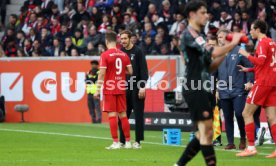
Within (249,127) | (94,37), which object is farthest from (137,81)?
(94,37)

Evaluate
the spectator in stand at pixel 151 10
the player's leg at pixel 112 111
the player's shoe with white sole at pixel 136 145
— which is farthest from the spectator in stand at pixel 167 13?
the player's leg at pixel 112 111

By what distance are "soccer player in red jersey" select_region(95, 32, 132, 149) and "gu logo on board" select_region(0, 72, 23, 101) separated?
11.7 m

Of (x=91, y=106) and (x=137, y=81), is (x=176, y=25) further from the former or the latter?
(x=137, y=81)

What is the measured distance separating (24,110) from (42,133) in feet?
19.8

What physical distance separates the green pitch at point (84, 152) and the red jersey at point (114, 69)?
113 cm

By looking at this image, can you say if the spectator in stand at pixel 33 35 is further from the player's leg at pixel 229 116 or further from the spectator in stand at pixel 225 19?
the player's leg at pixel 229 116

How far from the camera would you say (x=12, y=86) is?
2847 centimetres

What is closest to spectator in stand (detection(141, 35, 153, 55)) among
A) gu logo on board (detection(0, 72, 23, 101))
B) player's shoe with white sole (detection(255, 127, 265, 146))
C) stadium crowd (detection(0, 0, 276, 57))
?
stadium crowd (detection(0, 0, 276, 57))

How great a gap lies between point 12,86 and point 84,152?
12.5 meters

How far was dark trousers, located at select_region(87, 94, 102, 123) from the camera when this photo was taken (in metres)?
27.3

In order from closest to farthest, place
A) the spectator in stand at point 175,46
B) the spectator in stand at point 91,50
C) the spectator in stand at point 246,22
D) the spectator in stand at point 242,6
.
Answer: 1. the spectator in stand at point 246,22
2. the spectator in stand at point 242,6
3. the spectator in stand at point 175,46
4. the spectator in stand at point 91,50

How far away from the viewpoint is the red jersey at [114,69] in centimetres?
1703

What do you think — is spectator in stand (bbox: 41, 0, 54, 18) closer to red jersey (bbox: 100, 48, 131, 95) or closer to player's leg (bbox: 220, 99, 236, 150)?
red jersey (bbox: 100, 48, 131, 95)

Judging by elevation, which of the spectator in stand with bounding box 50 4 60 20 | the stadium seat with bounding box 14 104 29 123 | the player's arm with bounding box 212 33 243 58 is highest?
the spectator in stand with bounding box 50 4 60 20
